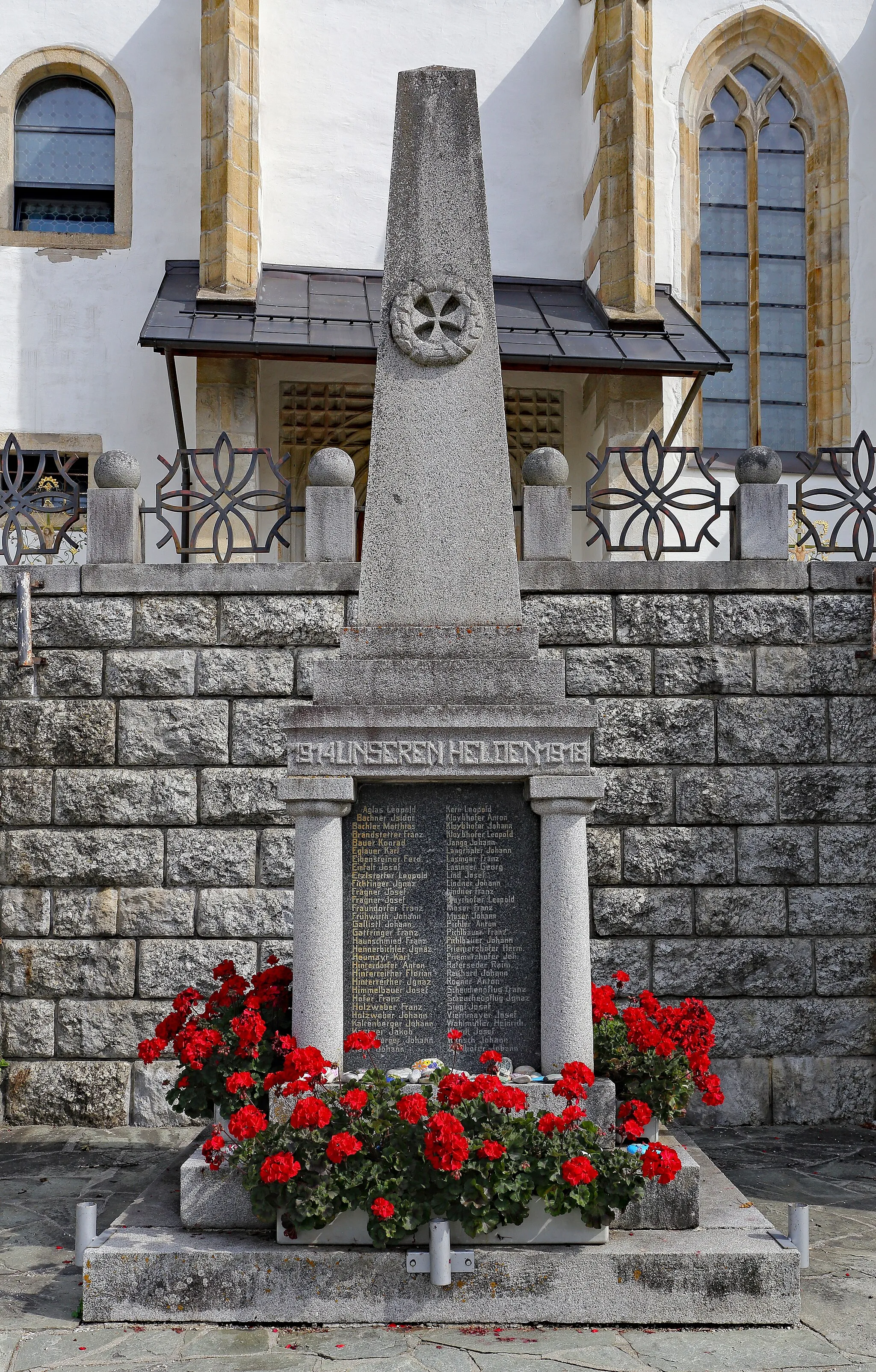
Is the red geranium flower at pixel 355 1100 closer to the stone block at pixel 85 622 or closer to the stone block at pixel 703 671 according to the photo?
the stone block at pixel 703 671

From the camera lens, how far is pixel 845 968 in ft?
29.1

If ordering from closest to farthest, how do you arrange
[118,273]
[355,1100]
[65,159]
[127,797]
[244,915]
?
[355,1100]
[244,915]
[127,797]
[118,273]
[65,159]

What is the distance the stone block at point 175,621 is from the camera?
352 inches

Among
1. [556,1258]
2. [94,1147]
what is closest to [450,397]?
[556,1258]

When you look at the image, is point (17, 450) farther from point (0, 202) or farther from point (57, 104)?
point (57, 104)

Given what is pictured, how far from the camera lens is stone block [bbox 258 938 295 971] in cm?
870

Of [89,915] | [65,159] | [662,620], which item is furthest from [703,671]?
[65,159]

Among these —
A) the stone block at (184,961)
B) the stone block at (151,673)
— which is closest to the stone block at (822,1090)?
the stone block at (184,961)

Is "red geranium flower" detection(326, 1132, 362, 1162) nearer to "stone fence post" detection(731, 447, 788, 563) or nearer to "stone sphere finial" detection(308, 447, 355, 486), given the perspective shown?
"stone sphere finial" detection(308, 447, 355, 486)

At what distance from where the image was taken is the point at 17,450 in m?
9.02

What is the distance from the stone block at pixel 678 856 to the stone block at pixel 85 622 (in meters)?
3.61

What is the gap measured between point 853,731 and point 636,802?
1522mm

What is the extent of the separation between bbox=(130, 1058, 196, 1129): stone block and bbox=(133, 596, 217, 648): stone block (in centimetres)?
271

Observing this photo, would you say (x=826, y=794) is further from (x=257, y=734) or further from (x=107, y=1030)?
(x=107, y=1030)
